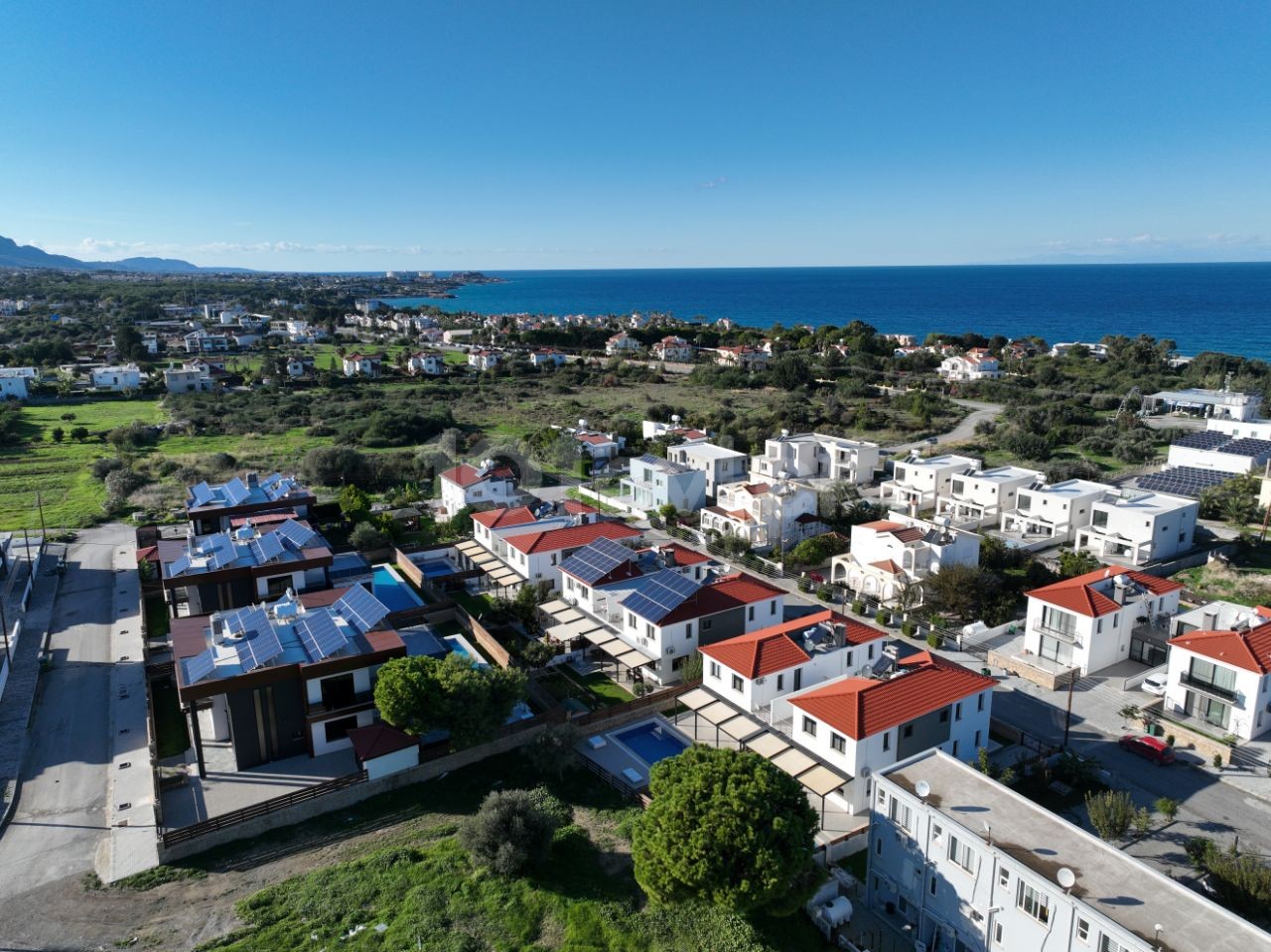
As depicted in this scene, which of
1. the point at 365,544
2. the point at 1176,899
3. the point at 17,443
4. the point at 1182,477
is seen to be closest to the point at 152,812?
the point at 365,544

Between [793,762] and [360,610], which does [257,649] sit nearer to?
[360,610]

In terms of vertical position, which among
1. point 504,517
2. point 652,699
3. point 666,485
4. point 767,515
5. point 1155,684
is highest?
point 504,517

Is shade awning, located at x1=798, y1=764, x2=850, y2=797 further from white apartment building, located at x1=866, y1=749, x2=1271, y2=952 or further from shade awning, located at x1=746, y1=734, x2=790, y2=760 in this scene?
white apartment building, located at x1=866, y1=749, x2=1271, y2=952

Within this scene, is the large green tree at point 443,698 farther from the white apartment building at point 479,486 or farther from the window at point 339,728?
the white apartment building at point 479,486

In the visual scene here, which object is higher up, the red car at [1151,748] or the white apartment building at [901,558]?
the white apartment building at [901,558]

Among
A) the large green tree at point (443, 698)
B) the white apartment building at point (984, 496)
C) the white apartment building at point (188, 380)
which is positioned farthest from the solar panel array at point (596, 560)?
the white apartment building at point (188, 380)

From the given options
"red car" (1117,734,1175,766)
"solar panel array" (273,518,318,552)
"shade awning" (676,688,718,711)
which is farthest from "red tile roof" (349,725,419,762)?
"red car" (1117,734,1175,766)

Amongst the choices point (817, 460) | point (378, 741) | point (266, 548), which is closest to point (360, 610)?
point (378, 741)
